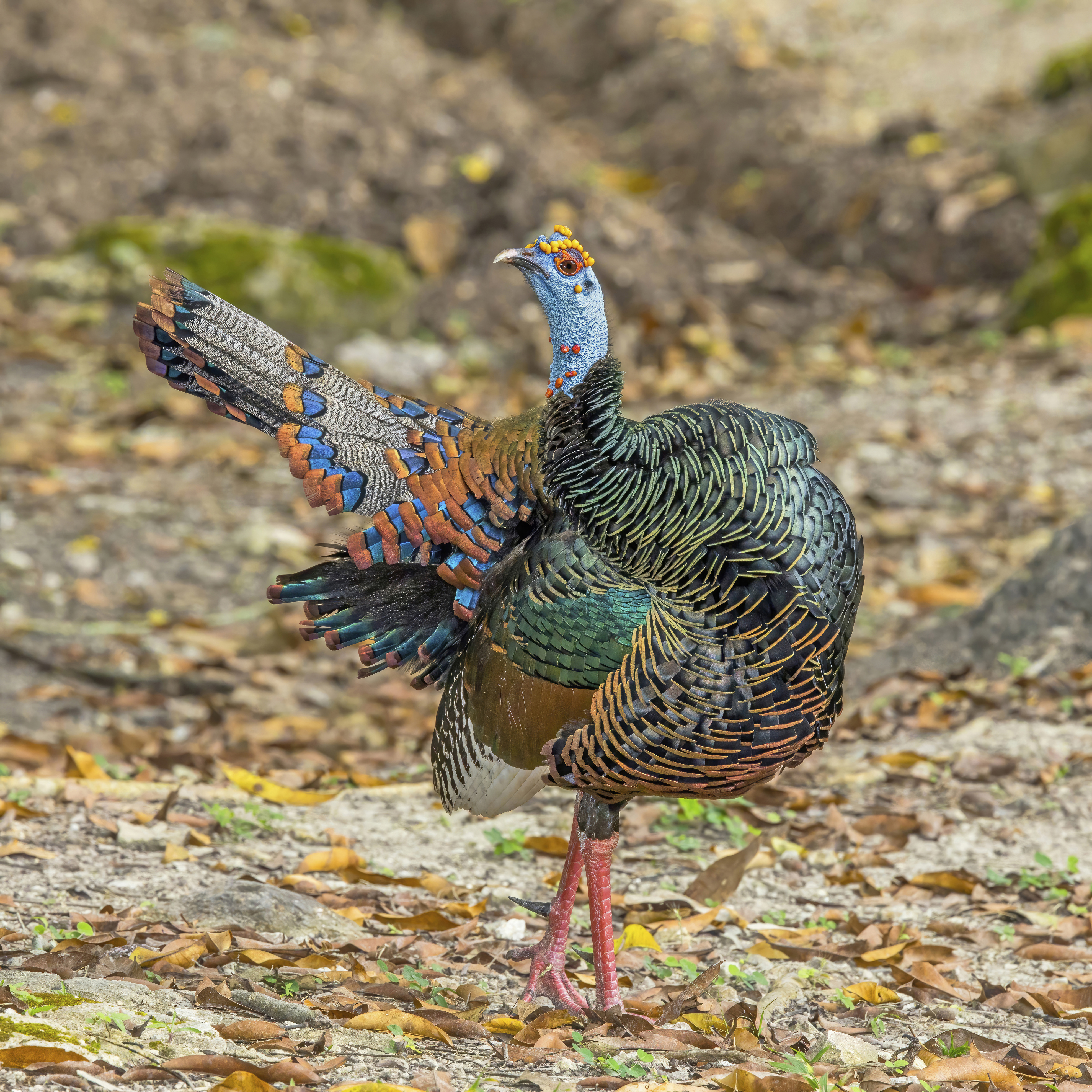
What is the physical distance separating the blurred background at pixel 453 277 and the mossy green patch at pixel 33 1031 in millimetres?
2359

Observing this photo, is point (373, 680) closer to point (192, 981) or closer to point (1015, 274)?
point (192, 981)

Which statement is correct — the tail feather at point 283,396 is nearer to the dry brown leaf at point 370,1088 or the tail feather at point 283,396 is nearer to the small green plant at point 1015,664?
the dry brown leaf at point 370,1088

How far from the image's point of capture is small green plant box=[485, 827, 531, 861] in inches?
175

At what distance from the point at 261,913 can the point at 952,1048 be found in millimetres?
1781

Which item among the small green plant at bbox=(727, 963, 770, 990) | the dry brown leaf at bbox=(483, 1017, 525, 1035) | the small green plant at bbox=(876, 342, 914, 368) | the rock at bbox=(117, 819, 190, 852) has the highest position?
the small green plant at bbox=(876, 342, 914, 368)

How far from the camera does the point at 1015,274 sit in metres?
10.8

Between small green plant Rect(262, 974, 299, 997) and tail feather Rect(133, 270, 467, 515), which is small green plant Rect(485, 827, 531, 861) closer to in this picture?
small green plant Rect(262, 974, 299, 997)

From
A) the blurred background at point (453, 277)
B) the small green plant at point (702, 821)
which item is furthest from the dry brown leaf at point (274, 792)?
the small green plant at point (702, 821)

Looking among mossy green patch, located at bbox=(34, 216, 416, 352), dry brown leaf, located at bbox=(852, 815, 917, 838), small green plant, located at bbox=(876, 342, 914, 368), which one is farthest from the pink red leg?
small green plant, located at bbox=(876, 342, 914, 368)

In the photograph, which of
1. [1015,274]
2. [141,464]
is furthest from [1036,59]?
[141,464]

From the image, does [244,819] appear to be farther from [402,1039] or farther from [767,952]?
[767,952]

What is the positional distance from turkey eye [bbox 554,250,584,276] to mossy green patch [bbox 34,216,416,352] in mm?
6475

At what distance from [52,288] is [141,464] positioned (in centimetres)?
258

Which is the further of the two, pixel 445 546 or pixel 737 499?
pixel 445 546
